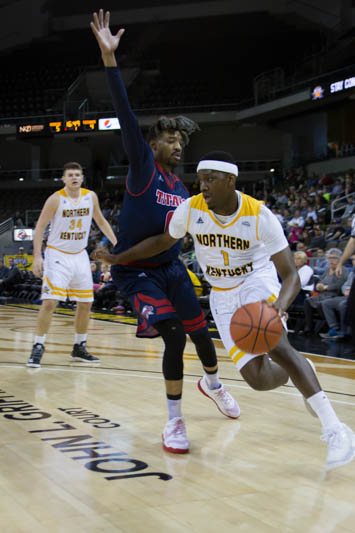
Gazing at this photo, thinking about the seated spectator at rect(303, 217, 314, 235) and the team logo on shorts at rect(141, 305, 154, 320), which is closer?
the team logo on shorts at rect(141, 305, 154, 320)

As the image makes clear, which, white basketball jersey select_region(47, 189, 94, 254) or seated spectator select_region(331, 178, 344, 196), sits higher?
seated spectator select_region(331, 178, 344, 196)

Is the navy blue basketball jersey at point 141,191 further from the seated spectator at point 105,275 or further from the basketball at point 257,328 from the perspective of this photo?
the seated spectator at point 105,275

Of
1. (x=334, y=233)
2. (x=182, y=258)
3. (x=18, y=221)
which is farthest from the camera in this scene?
(x=18, y=221)

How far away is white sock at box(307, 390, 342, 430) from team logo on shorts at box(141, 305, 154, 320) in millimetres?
1005

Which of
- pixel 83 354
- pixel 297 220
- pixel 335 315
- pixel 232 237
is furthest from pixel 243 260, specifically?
pixel 297 220

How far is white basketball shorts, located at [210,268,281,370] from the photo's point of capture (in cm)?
318

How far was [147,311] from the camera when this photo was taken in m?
3.47

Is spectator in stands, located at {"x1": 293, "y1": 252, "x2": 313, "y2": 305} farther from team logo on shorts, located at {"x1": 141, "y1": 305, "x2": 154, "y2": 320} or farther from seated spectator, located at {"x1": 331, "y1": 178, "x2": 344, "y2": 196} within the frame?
seated spectator, located at {"x1": 331, "y1": 178, "x2": 344, "y2": 196}

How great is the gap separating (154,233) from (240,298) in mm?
685

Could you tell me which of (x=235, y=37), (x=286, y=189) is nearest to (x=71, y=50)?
(x=235, y=37)

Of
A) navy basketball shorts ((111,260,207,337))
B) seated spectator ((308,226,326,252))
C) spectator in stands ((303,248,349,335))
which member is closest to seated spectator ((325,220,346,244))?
seated spectator ((308,226,326,252))

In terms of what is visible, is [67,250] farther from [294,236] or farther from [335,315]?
[294,236]

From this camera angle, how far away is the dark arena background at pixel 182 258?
257 centimetres

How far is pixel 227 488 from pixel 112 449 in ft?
2.61
